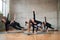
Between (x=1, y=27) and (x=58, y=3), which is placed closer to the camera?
(x=1, y=27)

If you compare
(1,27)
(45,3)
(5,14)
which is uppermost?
(45,3)

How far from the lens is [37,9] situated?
11.9 meters

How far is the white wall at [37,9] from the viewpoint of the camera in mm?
11867

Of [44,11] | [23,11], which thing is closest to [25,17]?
[23,11]

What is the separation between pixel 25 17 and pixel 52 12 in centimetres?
208

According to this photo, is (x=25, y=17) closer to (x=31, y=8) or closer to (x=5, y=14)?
(x=31, y=8)

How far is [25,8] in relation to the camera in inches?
471

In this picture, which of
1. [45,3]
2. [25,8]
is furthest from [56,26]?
[25,8]

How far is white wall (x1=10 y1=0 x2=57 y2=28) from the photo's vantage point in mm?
11867

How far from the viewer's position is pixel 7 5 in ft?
38.0

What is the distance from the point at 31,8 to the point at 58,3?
208cm

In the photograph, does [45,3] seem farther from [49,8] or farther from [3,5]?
[3,5]

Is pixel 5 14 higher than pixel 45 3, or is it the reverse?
pixel 45 3

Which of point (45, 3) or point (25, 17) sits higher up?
point (45, 3)
